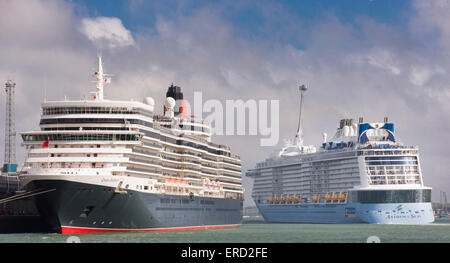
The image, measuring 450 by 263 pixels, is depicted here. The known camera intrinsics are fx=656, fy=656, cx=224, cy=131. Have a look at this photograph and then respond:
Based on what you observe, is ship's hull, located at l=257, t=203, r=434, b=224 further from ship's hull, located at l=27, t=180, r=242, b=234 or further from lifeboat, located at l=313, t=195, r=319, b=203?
ship's hull, located at l=27, t=180, r=242, b=234

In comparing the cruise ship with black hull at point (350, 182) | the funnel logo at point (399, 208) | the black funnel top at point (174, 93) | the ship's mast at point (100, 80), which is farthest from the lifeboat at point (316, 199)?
the ship's mast at point (100, 80)

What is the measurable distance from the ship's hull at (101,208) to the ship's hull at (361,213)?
38854 millimetres

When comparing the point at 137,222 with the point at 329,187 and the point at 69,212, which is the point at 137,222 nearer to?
the point at 69,212

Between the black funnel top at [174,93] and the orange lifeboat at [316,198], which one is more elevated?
the black funnel top at [174,93]

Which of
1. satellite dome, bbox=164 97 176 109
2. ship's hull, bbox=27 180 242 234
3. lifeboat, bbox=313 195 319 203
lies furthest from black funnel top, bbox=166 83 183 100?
lifeboat, bbox=313 195 319 203

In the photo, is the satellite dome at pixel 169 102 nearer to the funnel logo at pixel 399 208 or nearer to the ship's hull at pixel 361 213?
the ship's hull at pixel 361 213

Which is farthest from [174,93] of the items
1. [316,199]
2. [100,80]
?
[316,199]

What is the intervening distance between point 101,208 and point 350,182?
→ 59.9 m

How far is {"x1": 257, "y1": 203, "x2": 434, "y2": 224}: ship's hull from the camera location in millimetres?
94438

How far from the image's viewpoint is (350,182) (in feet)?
351

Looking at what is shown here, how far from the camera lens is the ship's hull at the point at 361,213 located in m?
94.4

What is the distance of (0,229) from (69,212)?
49.5 feet

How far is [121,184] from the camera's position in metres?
56.8
